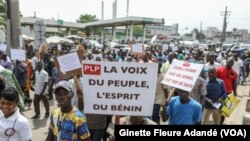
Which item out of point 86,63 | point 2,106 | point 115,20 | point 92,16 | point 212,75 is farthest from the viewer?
point 92,16

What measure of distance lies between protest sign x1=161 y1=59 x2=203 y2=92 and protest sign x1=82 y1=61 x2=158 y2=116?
96cm

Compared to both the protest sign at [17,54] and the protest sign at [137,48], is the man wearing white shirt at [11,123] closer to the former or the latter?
the protest sign at [17,54]

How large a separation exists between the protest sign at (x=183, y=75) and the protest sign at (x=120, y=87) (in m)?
0.96

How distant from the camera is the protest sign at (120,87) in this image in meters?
4.04

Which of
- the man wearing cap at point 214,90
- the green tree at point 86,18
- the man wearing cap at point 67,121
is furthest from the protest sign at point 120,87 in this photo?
the green tree at point 86,18

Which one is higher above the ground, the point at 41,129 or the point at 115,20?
the point at 115,20

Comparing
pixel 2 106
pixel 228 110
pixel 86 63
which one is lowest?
pixel 228 110

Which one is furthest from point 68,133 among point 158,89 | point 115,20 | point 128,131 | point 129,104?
point 115,20

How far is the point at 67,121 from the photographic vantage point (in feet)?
11.4

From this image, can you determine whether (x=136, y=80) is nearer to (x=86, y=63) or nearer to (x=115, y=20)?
(x=86, y=63)

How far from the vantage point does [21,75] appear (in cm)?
1004

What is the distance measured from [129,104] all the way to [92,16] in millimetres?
95114

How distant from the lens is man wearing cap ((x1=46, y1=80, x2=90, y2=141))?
11.4 ft

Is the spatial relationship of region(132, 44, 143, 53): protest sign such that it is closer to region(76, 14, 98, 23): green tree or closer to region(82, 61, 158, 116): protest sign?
region(82, 61, 158, 116): protest sign
